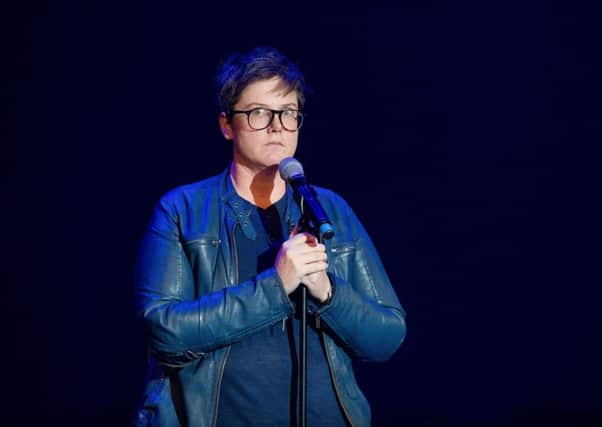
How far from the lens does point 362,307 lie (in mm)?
1524

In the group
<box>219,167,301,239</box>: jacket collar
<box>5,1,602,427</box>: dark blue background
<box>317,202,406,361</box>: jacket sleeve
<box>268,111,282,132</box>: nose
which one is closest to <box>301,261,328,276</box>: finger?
<box>317,202,406,361</box>: jacket sleeve

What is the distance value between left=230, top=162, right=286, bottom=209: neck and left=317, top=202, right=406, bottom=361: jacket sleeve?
A: 0.20m

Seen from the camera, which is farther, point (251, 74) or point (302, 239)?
point (251, 74)

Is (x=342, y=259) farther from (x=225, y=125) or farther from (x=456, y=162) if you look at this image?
(x=456, y=162)

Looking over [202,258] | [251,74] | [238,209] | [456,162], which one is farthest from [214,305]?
[456,162]

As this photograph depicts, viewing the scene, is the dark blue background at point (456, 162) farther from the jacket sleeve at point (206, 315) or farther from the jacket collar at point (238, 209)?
the jacket sleeve at point (206, 315)

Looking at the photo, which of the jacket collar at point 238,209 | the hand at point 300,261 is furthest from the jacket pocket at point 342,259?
the hand at point 300,261

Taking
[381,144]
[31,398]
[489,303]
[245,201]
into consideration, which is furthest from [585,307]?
[31,398]

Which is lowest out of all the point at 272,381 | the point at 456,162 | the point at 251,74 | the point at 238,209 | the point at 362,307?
the point at 272,381

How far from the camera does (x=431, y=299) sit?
9.70 feet

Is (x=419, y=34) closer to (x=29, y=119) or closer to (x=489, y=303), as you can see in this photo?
(x=489, y=303)

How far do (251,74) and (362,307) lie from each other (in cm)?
63

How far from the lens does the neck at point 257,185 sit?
5.54ft

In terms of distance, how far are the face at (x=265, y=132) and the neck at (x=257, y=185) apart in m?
0.04
